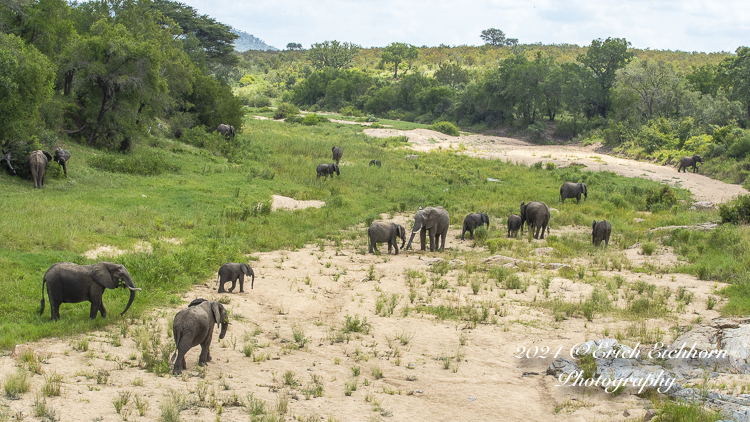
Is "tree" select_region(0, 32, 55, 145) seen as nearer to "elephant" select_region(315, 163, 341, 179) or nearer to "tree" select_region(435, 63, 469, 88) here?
"elephant" select_region(315, 163, 341, 179)

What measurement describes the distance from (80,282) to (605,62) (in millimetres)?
70543

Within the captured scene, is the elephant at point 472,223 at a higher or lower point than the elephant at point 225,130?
lower

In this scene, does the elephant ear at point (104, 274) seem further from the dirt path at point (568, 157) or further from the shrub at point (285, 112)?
the shrub at point (285, 112)

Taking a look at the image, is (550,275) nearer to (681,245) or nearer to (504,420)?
(681,245)

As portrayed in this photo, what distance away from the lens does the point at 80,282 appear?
10609mm

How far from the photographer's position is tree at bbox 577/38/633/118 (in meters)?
68.3

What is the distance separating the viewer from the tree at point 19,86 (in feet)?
66.7

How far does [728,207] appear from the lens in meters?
21.9

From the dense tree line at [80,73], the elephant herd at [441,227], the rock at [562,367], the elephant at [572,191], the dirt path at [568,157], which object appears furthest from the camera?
the dirt path at [568,157]

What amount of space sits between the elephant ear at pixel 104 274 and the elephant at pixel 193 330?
2.11 meters

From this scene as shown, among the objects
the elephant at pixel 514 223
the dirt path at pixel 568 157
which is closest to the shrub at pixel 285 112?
the dirt path at pixel 568 157

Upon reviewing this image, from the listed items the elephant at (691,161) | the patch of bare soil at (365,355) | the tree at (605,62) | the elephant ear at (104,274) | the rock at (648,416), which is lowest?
the patch of bare soil at (365,355)

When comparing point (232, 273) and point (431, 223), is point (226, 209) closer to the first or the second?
point (431, 223)

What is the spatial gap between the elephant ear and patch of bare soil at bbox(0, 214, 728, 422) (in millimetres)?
846
